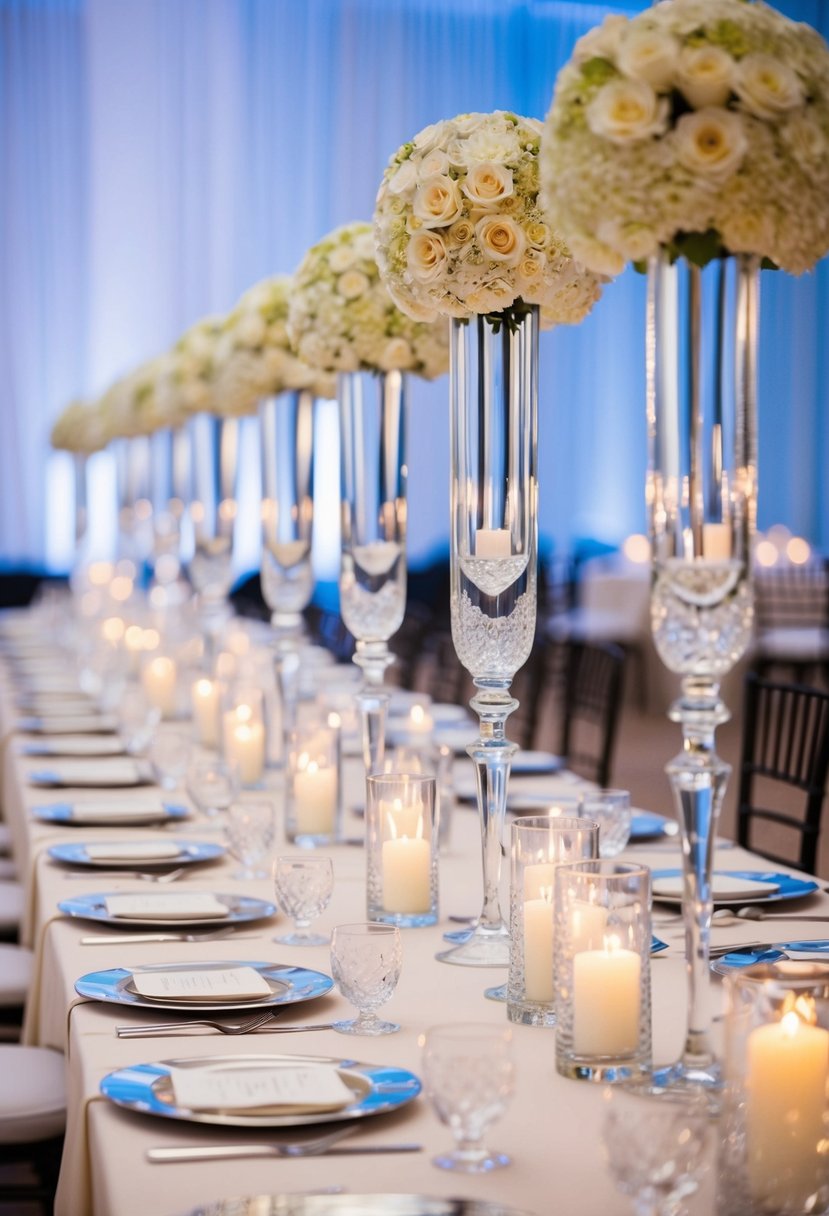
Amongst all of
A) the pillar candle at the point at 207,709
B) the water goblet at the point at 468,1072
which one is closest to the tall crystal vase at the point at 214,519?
the pillar candle at the point at 207,709

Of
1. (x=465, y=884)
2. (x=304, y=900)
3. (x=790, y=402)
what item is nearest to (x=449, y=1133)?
(x=304, y=900)

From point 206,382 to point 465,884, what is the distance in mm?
2887

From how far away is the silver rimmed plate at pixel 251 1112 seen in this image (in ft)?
4.49

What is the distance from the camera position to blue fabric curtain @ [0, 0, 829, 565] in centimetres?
1279

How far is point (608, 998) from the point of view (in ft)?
4.79

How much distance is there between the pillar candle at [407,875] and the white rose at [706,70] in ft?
3.44

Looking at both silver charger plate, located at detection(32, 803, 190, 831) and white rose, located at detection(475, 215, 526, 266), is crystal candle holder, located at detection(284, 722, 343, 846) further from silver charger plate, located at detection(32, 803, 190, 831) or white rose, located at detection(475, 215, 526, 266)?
white rose, located at detection(475, 215, 526, 266)

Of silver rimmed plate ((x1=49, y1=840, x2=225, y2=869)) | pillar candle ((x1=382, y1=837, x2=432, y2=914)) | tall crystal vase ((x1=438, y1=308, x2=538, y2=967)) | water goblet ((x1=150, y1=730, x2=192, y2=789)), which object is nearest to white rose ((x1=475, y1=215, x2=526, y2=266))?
tall crystal vase ((x1=438, y1=308, x2=538, y2=967))

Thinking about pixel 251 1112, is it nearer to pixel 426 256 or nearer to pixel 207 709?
pixel 426 256

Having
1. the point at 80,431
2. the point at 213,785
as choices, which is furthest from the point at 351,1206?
the point at 80,431

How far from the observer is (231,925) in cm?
216

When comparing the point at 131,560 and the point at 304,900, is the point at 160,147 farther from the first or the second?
the point at 304,900

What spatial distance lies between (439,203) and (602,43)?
56 cm

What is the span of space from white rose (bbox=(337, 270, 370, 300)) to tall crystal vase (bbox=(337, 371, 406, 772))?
0.15 m
